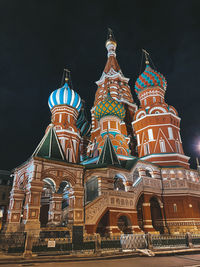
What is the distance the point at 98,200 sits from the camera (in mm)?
14172

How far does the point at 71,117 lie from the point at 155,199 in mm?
15490

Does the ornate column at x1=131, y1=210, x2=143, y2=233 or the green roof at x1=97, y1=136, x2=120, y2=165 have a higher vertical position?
the green roof at x1=97, y1=136, x2=120, y2=165

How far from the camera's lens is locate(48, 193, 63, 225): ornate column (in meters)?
13.7

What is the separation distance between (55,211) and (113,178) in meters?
4.97

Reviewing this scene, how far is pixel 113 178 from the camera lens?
52.9 ft

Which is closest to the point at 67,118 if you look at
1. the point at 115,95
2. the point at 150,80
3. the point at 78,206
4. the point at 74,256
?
the point at 115,95

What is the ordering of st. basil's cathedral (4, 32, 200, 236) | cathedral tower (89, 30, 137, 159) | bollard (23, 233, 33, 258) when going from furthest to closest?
cathedral tower (89, 30, 137, 159) < st. basil's cathedral (4, 32, 200, 236) < bollard (23, 233, 33, 258)

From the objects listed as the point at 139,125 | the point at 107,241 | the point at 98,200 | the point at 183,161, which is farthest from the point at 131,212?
the point at 139,125

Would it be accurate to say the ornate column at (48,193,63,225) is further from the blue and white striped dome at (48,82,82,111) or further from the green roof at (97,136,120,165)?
the blue and white striped dome at (48,82,82,111)

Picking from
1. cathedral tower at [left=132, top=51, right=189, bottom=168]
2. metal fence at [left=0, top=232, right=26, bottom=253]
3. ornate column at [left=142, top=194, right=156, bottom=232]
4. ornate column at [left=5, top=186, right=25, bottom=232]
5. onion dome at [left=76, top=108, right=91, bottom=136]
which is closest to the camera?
metal fence at [left=0, top=232, right=26, bottom=253]

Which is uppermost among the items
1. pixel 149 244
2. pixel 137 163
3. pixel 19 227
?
pixel 137 163

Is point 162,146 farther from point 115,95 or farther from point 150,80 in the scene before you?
point 115,95

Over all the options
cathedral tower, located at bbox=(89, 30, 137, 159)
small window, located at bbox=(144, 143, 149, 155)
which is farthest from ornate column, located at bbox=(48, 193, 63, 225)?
cathedral tower, located at bbox=(89, 30, 137, 159)

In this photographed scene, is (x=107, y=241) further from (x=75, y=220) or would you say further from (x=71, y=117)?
(x=71, y=117)
